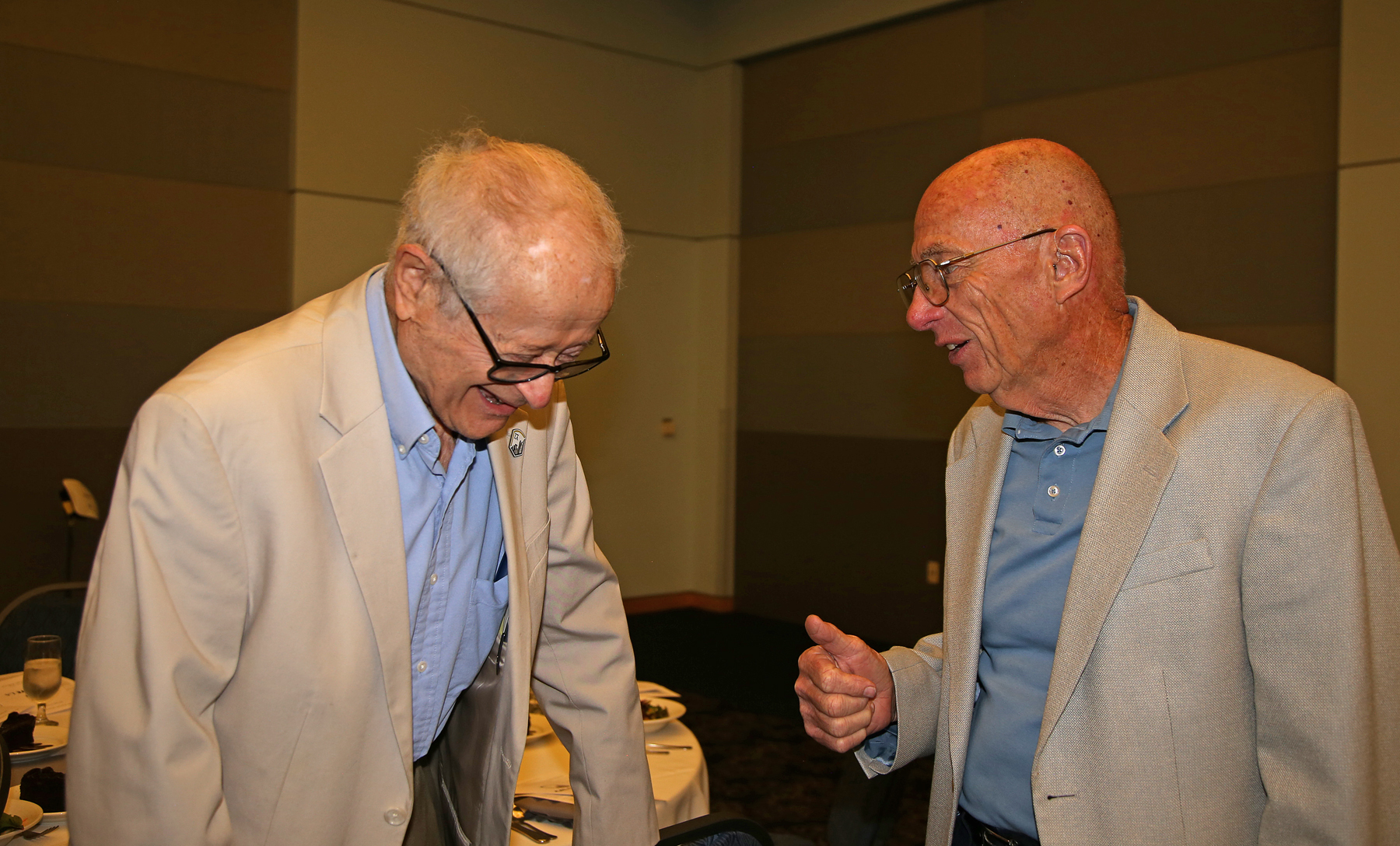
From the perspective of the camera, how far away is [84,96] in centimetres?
535

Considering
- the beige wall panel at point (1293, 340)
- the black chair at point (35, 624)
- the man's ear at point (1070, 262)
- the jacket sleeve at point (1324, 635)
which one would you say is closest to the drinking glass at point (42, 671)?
the black chair at point (35, 624)

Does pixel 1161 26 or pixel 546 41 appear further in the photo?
pixel 546 41

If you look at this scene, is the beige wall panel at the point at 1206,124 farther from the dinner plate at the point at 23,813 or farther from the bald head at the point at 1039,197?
the dinner plate at the point at 23,813

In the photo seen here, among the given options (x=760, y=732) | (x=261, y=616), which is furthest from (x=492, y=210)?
(x=760, y=732)

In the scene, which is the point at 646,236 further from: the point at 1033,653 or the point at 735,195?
the point at 1033,653

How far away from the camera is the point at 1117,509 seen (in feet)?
4.76

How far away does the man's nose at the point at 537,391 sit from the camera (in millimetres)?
1427

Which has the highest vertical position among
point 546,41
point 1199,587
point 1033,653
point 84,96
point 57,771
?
point 546,41

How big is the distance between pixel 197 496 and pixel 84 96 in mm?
5308

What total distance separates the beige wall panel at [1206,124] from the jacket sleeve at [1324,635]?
171 inches

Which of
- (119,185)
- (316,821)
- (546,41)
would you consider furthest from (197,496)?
(546,41)

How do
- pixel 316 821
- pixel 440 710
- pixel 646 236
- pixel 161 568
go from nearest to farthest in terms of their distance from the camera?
pixel 161 568
pixel 316 821
pixel 440 710
pixel 646 236

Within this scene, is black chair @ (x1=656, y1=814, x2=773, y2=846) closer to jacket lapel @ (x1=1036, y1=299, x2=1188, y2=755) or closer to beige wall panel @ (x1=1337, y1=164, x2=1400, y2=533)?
jacket lapel @ (x1=1036, y1=299, x2=1188, y2=755)

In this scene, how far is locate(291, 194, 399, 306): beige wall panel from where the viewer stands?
5.90 metres
